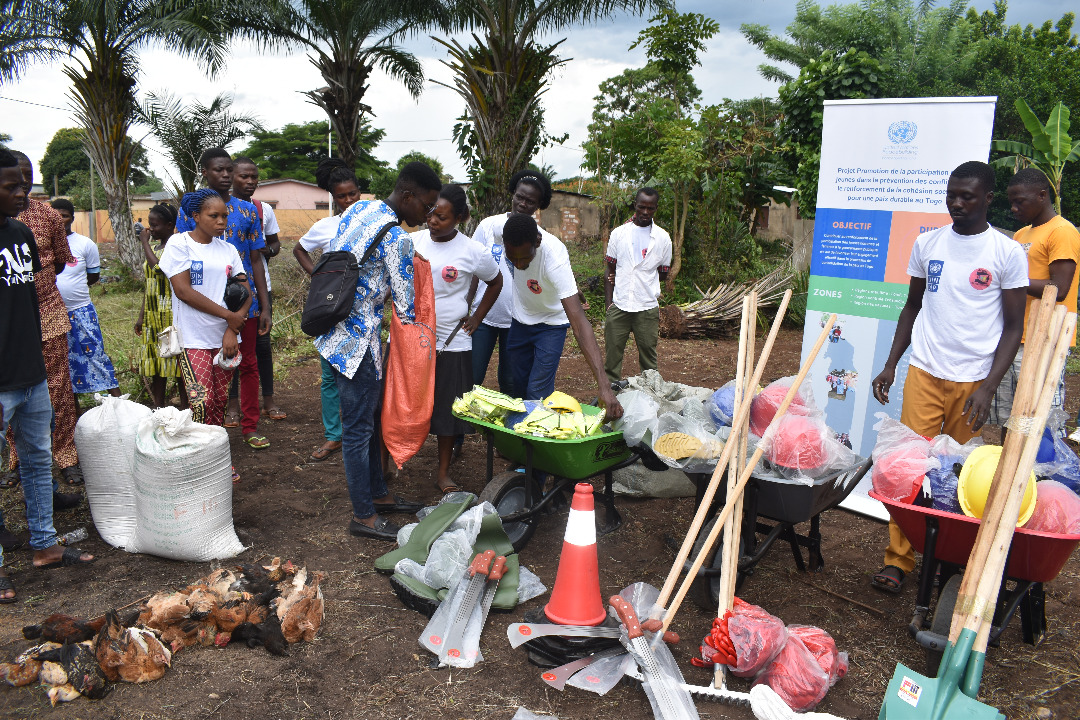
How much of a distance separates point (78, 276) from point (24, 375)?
2.10m

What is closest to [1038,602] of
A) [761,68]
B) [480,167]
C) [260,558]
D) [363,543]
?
[363,543]

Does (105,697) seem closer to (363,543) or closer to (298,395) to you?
(363,543)

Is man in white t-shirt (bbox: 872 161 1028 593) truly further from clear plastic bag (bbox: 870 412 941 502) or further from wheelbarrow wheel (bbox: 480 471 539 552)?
wheelbarrow wheel (bbox: 480 471 539 552)

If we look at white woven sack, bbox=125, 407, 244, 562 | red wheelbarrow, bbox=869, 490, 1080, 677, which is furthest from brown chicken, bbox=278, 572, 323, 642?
red wheelbarrow, bbox=869, 490, 1080, 677

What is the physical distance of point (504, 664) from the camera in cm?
298

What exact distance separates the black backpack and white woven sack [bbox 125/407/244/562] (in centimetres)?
80

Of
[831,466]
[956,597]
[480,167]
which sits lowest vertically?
[956,597]

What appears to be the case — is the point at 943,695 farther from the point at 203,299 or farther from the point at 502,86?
the point at 502,86

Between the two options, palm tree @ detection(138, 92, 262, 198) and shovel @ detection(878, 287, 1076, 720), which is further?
palm tree @ detection(138, 92, 262, 198)

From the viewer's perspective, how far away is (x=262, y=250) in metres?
5.69

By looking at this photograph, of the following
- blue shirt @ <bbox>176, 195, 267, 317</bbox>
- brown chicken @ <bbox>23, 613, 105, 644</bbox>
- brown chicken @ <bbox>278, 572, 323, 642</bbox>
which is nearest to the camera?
brown chicken @ <bbox>23, 613, 105, 644</bbox>

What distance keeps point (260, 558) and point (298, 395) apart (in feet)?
12.0

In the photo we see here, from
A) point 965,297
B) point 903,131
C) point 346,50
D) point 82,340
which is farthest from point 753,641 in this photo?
point 346,50

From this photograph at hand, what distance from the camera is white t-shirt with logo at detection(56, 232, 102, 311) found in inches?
196
